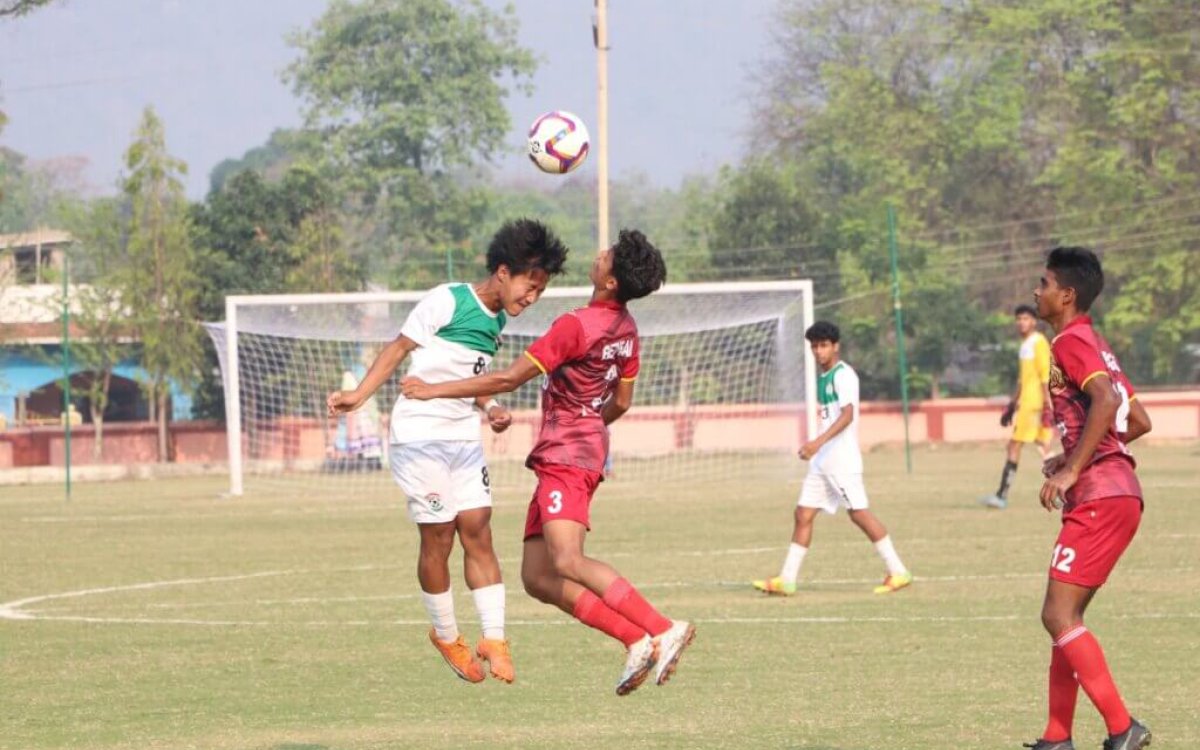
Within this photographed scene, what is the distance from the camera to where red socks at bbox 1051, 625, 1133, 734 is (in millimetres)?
7980

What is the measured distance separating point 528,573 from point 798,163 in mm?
68428

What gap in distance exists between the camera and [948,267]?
6300cm

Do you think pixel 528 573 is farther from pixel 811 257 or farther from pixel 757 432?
pixel 811 257

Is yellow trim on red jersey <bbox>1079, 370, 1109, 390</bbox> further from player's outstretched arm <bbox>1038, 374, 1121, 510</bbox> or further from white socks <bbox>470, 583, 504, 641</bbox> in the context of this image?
white socks <bbox>470, 583, 504, 641</bbox>

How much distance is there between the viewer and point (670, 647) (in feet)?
28.7

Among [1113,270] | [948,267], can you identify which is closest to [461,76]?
[948,267]

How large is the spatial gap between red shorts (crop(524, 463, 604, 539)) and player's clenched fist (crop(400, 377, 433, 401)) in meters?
0.71

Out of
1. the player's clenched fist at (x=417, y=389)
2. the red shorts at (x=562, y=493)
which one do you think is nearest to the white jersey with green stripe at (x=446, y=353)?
the player's clenched fist at (x=417, y=389)

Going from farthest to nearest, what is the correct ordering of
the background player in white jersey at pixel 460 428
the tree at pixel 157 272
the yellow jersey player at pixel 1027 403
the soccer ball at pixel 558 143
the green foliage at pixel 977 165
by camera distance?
→ 1. the green foliage at pixel 977 165
2. the tree at pixel 157 272
3. the yellow jersey player at pixel 1027 403
4. the soccer ball at pixel 558 143
5. the background player in white jersey at pixel 460 428

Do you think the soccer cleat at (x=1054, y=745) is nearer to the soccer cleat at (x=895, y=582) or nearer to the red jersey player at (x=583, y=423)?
the red jersey player at (x=583, y=423)

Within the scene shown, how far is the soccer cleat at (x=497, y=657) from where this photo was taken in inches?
377

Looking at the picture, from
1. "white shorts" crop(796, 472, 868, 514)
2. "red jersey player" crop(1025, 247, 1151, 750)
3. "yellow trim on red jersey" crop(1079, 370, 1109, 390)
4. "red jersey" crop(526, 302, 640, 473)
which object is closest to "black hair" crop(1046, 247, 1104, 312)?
"red jersey player" crop(1025, 247, 1151, 750)

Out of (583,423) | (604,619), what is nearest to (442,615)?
(604,619)

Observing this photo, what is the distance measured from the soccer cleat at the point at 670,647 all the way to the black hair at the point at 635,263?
1.61 meters
